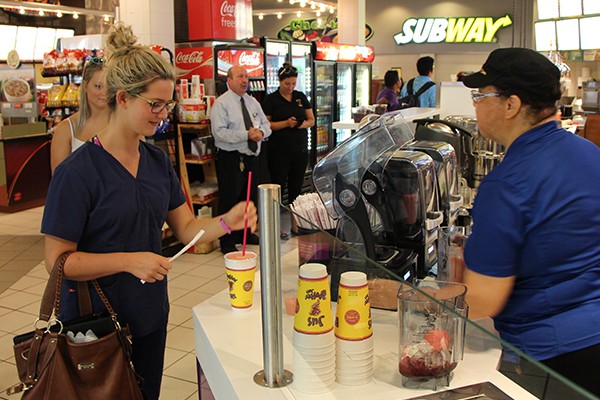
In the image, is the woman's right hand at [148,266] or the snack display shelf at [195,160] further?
the snack display shelf at [195,160]

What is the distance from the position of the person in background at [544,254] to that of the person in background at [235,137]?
4063mm

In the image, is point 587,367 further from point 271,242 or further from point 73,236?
point 73,236

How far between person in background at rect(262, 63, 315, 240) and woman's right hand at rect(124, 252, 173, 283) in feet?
15.6

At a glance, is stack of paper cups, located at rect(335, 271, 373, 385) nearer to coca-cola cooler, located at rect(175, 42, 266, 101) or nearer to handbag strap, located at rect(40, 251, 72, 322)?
handbag strap, located at rect(40, 251, 72, 322)

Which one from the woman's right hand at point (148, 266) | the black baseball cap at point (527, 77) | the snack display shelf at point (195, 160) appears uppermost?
the black baseball cap at point (527, 77)

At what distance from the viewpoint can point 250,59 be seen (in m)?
6.67

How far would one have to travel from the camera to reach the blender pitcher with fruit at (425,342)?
1305 millimetres

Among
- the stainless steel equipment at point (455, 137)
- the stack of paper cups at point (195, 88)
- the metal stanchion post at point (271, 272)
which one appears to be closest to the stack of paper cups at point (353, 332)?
the metal stanchion post at point (271, 272)

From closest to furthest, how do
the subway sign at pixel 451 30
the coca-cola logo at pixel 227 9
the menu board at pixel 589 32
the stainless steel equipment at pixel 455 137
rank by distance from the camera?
the stainless steel equipment at pixel 455 137 → the coca-cola logo at pixel 227 9 → the menu board at pixel 589 32 → the subway sign at pixel 451 30

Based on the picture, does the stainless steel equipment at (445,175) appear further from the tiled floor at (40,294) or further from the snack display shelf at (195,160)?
the snack display shelf at (195,160)

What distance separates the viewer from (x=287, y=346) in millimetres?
1447

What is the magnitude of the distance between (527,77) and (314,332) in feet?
3.20

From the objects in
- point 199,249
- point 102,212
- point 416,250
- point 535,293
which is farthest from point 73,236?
point 199,249

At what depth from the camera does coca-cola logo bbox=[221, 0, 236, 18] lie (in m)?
6.90
